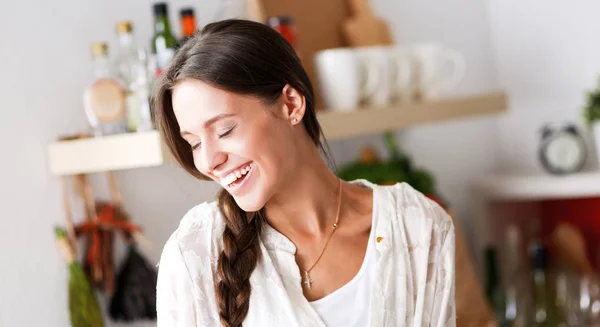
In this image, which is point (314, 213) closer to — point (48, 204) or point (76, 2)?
point (48, 204)

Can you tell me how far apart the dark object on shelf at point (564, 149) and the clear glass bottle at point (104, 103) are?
4.26ft

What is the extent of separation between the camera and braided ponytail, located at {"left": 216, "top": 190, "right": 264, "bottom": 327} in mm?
1290

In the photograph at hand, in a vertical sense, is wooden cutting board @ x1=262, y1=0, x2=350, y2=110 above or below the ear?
above

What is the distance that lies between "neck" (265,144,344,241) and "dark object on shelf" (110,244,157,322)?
1.78 feet

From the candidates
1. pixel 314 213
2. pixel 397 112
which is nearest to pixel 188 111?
pixel 314 213

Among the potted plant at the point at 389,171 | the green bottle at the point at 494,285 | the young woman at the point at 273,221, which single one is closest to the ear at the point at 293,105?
the young woman at the point at 273,221

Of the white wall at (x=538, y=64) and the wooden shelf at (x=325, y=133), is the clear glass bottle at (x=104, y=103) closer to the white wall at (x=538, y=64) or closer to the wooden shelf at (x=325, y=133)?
the wooden shelf at (x=325, y=133)

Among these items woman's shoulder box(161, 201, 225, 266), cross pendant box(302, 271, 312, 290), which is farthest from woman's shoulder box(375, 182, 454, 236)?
woman's shoulder box(161, 201, 225, 266)

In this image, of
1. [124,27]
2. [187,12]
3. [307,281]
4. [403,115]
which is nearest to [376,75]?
[403,115]

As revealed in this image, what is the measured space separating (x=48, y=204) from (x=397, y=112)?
81cm

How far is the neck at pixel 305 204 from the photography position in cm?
136

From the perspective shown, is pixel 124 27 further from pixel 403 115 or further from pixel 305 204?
pixel 403 115

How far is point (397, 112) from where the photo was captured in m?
2.09

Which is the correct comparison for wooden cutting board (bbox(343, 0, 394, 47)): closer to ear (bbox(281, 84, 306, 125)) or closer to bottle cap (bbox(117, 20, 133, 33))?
bottle cap (bbox(117, 20, 133, 33))
